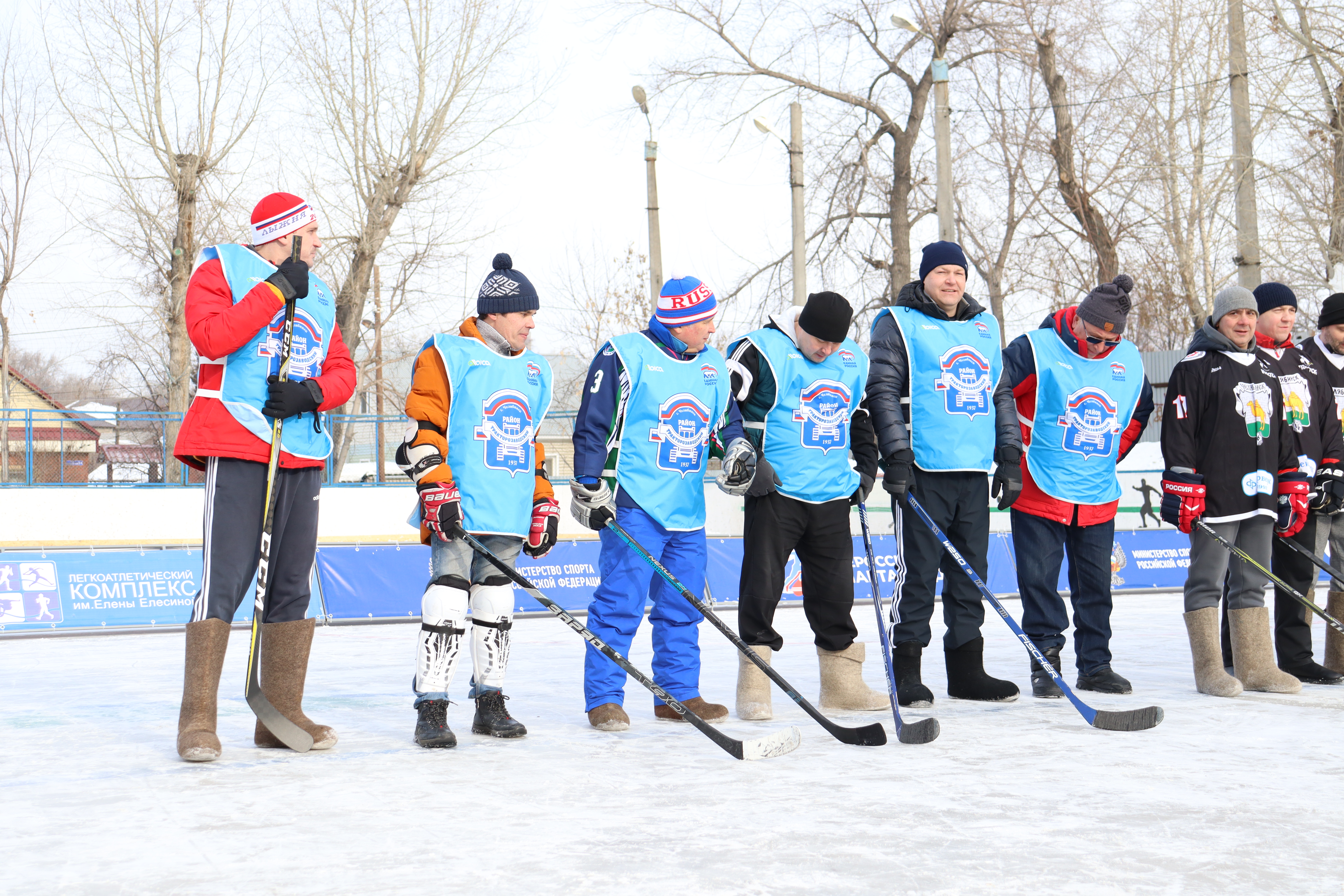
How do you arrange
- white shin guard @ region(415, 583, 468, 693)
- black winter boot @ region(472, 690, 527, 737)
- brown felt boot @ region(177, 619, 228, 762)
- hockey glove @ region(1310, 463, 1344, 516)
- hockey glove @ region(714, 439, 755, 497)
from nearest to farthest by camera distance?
brown felt boot @ region(177, 619, 228, 762)
white shin guard @ region(415, 583, 468, 693)
black winter boot @ region(472, 690, 527, 737)
hockey glove @ region(714, 439, 755, 497)
hockey glove @ region(1310, 463, 1344, 516)

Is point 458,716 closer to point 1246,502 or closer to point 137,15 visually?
point 1246,502

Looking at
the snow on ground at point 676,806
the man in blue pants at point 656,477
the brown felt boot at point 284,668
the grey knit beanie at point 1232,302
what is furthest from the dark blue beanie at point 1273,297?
the brown felt boot at point 284,668

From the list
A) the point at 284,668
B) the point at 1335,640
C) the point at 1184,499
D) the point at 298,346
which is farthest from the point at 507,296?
the point at 1335,640

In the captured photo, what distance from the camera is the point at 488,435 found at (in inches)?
172

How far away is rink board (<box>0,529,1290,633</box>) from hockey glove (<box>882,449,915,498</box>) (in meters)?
2.78

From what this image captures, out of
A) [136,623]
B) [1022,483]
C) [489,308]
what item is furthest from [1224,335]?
[136,623]

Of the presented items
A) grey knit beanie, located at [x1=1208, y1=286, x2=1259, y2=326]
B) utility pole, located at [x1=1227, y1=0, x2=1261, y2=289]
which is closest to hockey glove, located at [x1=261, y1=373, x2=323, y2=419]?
grey knit beanie, located at [x1=1208, y1=286, x2=1259, y2=326]

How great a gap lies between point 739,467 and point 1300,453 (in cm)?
288

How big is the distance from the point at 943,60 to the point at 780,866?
1161 centimetres

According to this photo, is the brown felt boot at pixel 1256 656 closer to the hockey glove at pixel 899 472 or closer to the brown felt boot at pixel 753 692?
the hockey glove at pixel 899 472

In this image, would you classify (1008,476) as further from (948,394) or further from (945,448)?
(948,394)

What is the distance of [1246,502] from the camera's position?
5391 millimetres

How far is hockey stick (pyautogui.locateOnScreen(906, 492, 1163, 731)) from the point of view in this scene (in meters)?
4.23

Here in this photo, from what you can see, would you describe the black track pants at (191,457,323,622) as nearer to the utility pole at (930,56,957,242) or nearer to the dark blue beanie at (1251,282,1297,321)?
the dark blue beanie at (1251,282,1297,321)
